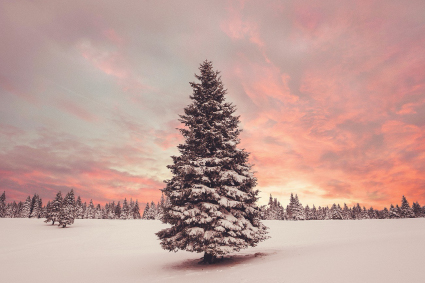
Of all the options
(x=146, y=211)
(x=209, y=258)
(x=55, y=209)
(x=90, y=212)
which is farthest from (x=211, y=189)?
(x=90, y=212)

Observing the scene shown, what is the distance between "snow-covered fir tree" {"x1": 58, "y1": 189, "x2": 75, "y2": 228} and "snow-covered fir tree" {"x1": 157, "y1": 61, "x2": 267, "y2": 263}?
189ft

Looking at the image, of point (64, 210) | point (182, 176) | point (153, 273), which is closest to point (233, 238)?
point (182, 176)

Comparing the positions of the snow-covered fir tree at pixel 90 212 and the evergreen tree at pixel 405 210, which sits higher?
the evergreen tree at pixel 405 210

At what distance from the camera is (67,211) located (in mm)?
58562

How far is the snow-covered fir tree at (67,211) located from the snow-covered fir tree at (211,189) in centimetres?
5767

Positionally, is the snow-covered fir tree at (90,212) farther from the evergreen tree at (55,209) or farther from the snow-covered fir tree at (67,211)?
the snow-covered fir tree at (67,211)

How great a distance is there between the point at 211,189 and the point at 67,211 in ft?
202

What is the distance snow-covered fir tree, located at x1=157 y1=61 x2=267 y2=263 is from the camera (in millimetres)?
13203

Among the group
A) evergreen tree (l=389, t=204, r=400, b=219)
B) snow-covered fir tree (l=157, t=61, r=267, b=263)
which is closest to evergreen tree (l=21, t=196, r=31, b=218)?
snow-covered fir tree (l=157, t=61, r=267, b=263)

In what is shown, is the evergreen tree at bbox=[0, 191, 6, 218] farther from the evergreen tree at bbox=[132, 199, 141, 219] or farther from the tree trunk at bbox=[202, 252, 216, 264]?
the tree trunk at bbox=[202, 252, 216, 264]

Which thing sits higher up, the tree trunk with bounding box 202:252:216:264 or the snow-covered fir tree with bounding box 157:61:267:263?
the snow-covered fir tree with bounding box 157:61:267:263

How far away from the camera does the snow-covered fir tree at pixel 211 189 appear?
1320 centimetres

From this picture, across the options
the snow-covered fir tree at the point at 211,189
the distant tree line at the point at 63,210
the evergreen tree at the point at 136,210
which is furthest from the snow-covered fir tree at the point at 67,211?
the evergreen tree at the point at 136,210

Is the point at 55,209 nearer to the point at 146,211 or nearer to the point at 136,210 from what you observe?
the point at 146,211
